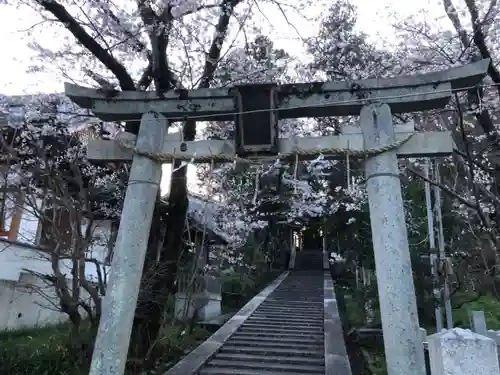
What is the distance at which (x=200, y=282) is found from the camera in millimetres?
14133

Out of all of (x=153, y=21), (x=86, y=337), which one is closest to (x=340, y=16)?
(x=153, y=21)

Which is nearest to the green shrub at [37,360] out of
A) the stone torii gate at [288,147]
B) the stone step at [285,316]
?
the stone torii gate at [288,147]

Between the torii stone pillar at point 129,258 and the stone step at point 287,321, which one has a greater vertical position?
the torii stone pillar at point 129,258

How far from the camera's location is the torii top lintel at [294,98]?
4.34 m

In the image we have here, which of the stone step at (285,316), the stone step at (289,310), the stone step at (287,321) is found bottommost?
the stone step at (287,321)

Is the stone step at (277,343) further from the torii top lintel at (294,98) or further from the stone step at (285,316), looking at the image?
the torii top lintel at (294,98)

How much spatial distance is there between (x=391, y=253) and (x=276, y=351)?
14.9 ft

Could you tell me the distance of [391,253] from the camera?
3.92 meters

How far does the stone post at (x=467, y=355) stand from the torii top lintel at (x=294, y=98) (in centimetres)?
264

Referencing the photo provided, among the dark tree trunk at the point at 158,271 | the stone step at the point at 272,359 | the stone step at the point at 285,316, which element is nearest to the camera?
the stone step at the point at 272,359

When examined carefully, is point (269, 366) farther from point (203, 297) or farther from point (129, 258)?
point (203, 297)

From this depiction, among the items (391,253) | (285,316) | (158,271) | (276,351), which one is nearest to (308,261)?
(285,316)

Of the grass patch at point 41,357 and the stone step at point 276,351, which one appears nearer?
the grass patch at point 41,357

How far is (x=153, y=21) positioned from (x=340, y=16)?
297 inches
